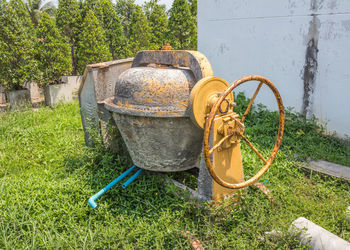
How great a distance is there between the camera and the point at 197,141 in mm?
2914

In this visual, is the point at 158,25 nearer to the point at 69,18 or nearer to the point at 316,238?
the point at 69,18

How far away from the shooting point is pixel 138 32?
403 inches

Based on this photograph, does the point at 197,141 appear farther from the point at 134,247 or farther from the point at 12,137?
the point at 12,137

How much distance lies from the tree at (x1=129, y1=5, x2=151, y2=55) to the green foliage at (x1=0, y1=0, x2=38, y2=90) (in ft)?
11.7

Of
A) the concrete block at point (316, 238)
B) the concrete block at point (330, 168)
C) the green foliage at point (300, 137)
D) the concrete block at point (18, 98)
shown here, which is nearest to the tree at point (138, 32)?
the concrete block at point (18, 98)

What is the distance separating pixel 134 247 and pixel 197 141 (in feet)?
3.75

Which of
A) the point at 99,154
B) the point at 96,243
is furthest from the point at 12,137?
the point at 96,243

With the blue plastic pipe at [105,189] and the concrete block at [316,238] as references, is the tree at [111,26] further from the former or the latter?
the concrete block at [316,238]

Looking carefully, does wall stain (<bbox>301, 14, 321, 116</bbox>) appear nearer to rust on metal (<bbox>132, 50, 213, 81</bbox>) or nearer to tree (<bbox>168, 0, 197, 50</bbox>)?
rust on metal (<bbox>132, 50, 213, 81</bbox>)

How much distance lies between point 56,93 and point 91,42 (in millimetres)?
1950

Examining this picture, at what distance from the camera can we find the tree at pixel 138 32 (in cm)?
1020

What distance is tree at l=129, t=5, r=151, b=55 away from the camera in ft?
33.5

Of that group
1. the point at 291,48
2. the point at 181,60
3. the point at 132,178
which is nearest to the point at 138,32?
the point at 291,48

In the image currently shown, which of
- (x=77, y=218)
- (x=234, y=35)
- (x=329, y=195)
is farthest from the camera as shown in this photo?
(x=234, y=35)
